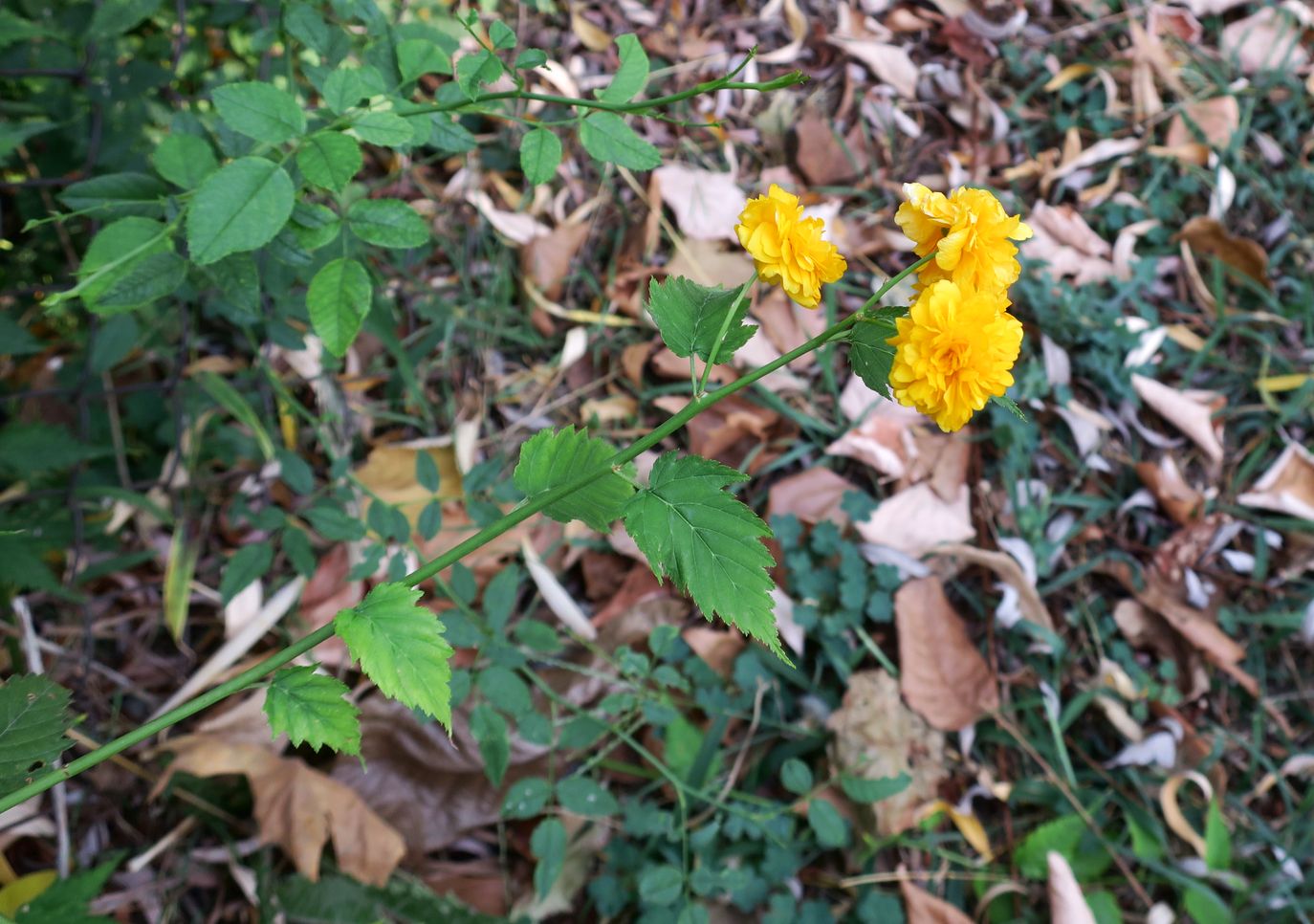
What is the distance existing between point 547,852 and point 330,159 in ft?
3.33

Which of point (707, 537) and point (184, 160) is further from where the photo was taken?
point (184, 160)

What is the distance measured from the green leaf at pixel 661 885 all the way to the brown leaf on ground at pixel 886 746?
0.41m

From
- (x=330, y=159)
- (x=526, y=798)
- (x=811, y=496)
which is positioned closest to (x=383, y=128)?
(x=330, y=159)

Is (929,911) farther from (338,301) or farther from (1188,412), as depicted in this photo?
(338,301)

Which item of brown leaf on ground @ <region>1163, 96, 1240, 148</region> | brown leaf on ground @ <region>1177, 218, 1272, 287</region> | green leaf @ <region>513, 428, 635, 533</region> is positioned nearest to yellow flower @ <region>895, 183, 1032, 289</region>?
green leaf @ <region>513, 428, 635, 533</region>

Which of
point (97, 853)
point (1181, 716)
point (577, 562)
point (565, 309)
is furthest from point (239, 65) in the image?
point (1181, 716)

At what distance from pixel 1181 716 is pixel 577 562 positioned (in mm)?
1264

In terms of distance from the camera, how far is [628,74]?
1.05 meters

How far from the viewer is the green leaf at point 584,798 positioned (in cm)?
138

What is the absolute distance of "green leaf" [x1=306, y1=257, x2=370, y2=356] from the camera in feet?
3.46

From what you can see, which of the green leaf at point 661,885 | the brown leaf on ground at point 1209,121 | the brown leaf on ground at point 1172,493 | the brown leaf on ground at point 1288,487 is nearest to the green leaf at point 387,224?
the green leaf at point 661,885

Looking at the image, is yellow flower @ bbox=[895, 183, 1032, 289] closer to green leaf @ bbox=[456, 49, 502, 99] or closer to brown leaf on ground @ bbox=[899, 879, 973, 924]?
Result: green leaf @ bbox=[456, 49, 502, 99]

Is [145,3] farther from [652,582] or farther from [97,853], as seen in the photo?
[97,853]

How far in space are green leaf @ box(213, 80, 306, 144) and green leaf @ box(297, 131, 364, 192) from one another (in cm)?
3
